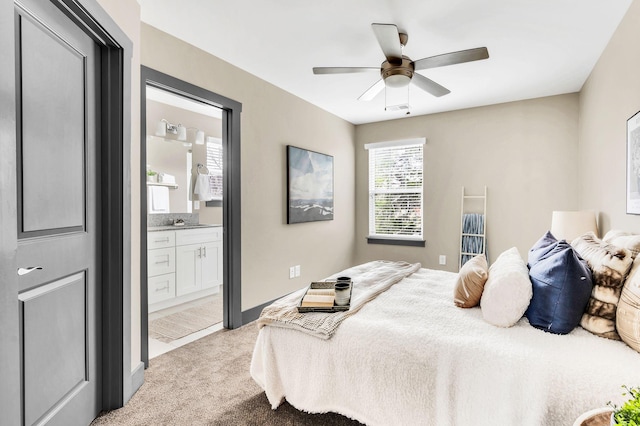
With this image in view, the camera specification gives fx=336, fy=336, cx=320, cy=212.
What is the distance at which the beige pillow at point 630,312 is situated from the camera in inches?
51.3

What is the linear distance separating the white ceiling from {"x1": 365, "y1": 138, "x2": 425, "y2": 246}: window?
56.3 inches

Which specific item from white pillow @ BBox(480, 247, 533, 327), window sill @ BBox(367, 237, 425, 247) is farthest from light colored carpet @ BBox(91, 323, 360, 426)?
window sill @ BBox(367, 237, 425, 247)

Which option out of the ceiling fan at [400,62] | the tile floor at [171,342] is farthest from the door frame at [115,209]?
the ceiling fan at [400,62]

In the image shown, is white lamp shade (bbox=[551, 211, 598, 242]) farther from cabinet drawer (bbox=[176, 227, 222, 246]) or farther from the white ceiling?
cabinet drawer (bbox=[176, 227, 222, 246])

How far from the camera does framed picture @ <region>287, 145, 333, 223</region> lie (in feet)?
12.9

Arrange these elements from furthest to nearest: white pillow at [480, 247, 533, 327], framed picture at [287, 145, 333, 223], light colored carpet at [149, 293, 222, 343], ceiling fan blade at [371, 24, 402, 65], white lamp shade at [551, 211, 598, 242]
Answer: framed picture at [287, 145, 333, 223] < light colored carpet at [149, 293, 222, 343] < white lamp shade at [551, 211, 598, 242] < ceiling fan blade at [371, 24, 402, 65] < white pillow at [480, 247, 533, 327]

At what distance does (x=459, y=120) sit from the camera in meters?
4.50

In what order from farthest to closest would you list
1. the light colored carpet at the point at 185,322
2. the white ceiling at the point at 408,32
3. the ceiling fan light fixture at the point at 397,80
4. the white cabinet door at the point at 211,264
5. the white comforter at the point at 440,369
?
the white cabinet door at the point at 211,264 → the light colored carpet at the point at 185,322 → the ceiling fan light fixture at the point at 397,80 → the white ceiling at the point at 408,32 → the white comforter at the point at 440,369

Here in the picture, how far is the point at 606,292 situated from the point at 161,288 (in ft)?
12.8

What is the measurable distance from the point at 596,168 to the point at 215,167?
15.1ft

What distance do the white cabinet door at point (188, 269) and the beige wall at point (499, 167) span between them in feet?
8.78

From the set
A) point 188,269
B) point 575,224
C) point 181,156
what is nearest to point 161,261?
point 188,269

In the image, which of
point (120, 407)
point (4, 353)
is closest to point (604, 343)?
point (4, 353)

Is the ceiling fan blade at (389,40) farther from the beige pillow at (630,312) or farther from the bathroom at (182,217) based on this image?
the bathroom at (182,217)
